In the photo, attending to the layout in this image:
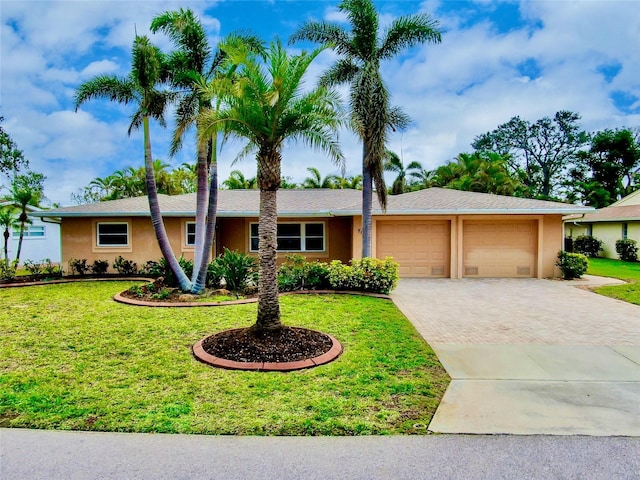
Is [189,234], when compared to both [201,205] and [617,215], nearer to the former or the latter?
[201,205]

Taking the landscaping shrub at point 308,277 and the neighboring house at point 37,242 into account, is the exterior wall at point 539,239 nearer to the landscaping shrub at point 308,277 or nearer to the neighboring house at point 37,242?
the landscaping shrub at point 308,277

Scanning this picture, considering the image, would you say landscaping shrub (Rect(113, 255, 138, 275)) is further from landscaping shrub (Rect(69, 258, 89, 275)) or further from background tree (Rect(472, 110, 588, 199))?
background tree (Rect(472, 110, 588, 199))

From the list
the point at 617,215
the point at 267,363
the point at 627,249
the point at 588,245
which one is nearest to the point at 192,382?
the point at 267,363

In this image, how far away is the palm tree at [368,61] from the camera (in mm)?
11695

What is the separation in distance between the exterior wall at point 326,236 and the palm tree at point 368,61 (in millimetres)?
3274

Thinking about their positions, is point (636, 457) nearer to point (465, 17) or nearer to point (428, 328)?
point (428, 328)

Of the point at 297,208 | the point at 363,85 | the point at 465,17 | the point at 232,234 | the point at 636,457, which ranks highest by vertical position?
the point at 465,17

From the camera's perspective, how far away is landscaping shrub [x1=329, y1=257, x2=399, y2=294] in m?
11.4

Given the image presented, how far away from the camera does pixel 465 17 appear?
44.3ft

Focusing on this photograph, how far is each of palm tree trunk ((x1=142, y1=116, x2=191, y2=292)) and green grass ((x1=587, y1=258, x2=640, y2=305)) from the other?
1243 cm

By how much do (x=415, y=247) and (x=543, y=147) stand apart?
37501mm

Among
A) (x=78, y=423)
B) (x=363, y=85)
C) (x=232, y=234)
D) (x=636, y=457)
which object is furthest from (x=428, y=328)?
(x=232, y=234)

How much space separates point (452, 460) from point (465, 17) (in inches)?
574

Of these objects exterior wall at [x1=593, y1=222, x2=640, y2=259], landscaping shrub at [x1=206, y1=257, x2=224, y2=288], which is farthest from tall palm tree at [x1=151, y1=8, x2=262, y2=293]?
exterior wall at [x1=593, y1=222, x2=640, y2=259]
